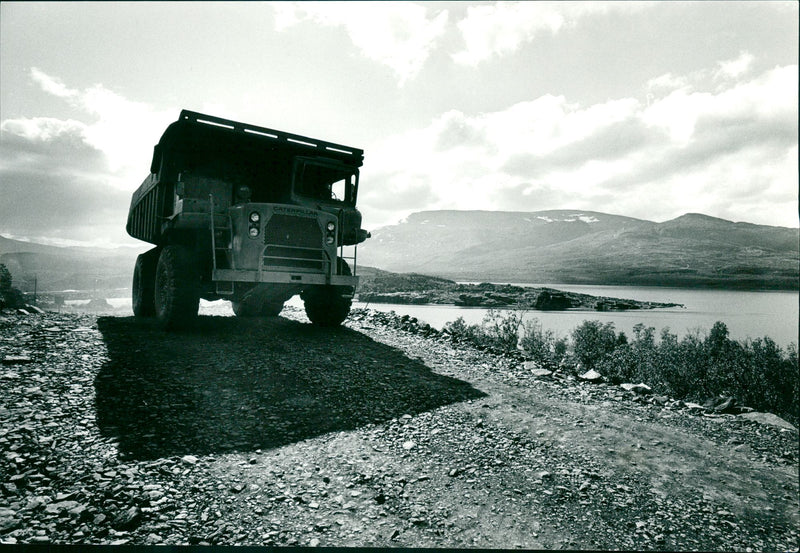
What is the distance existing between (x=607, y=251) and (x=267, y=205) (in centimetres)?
2908

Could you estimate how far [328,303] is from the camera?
7730 millimetres

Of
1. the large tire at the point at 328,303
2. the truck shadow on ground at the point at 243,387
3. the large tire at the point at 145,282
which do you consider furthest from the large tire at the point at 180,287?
the large tire at the point at 328,303

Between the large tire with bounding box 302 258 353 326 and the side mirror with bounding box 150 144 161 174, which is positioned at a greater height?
the side mirror with bounding box 150 144 161 174

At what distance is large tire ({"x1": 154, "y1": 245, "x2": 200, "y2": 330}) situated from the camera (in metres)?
6.14

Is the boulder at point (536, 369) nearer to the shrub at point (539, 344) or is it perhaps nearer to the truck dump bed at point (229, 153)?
the shrub at point (539, 344)

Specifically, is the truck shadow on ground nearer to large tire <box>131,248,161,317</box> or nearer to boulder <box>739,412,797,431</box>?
large tire <box>131,248,161,317</box>

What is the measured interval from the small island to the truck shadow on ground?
16.7 meters

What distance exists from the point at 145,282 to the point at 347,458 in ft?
20.3

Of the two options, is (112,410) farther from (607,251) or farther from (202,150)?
(607,251)

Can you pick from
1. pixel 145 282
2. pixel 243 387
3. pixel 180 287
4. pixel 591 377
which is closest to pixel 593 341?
pixel 591 377

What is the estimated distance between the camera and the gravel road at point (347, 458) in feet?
7.73

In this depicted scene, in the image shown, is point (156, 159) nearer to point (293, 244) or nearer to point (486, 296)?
point (293, 244)

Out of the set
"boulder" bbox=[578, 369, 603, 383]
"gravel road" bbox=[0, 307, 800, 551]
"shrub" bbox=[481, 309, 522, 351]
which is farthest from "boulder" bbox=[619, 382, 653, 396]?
"shrub" bbox=[481, 309, 522, 351]

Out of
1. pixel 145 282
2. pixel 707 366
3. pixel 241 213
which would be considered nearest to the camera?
pixel 241 213
